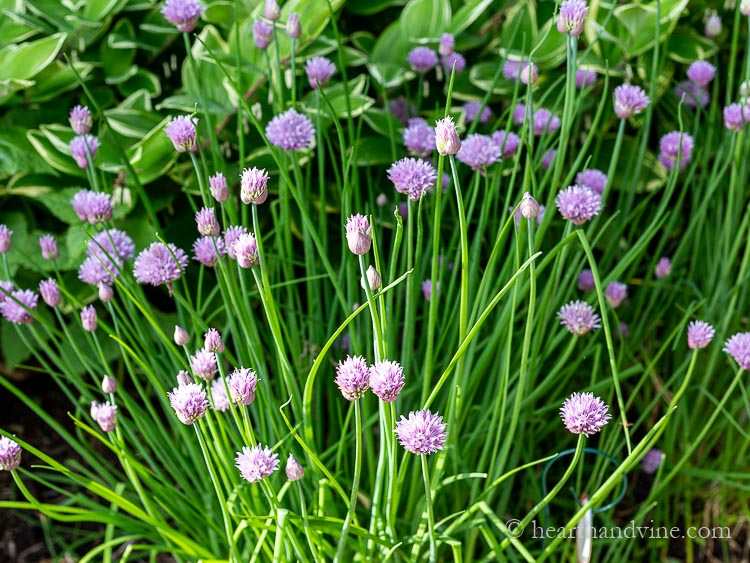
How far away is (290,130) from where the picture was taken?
95 cm

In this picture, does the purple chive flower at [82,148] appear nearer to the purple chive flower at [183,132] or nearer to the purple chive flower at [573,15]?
the purple chive flower at [183,132]

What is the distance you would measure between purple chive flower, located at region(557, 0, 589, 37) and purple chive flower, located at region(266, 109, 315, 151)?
321mm

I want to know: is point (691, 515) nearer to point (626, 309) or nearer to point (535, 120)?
point (626, 309)

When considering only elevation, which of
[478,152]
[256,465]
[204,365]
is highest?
[478,152]

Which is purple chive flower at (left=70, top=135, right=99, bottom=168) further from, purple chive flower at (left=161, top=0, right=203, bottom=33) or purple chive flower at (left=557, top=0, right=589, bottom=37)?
purple chive flower at (left=557, top=0, right=589, bottom=37)

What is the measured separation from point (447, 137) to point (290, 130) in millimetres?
329

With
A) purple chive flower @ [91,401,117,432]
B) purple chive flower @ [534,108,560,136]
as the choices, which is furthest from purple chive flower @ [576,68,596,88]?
purple chive flower @ [91,401,117,432]

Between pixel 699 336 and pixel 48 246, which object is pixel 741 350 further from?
pixel 48 246

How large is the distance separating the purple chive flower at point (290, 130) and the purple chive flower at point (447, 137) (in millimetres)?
310

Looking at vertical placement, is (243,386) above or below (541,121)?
below

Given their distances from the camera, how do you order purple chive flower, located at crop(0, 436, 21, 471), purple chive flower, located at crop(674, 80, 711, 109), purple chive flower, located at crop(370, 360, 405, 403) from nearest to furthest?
purple chive flower, located at crop(370, 360, 405, 403), purple chive flower, located at crop(0, 436, 21, 471), purple chive flower, located at crop(674, 80, 711, 109)

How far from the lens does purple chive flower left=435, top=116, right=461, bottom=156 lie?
67 centimetres

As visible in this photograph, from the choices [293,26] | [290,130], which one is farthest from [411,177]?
[293,26]

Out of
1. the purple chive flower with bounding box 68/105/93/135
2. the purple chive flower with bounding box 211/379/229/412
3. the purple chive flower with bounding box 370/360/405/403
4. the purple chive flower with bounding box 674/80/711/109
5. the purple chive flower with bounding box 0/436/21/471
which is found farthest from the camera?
the purple chive flower with bounding box 674/80/711/109
